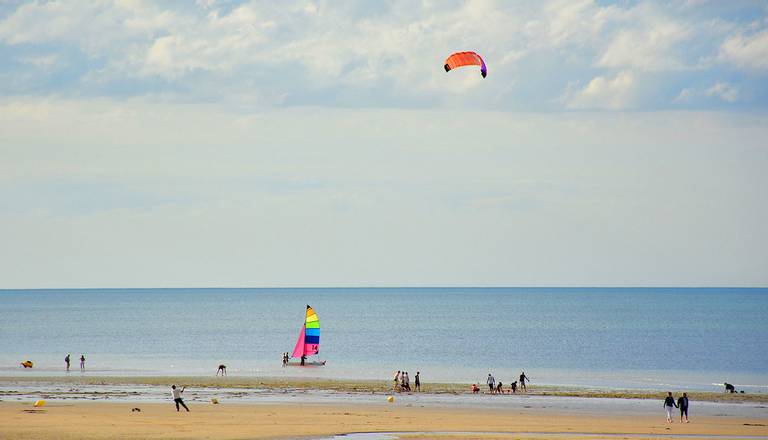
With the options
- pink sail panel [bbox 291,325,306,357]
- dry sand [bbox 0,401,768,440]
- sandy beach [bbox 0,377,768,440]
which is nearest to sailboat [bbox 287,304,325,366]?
pink sail panel [bbox 291,325,306,357]

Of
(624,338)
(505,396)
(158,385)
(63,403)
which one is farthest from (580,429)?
(624,338)

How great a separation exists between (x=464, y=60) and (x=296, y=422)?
1699 cm

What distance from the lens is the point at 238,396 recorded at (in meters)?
43.6

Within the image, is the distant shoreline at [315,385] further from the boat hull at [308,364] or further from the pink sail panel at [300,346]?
the pink sail panel at [300,346]

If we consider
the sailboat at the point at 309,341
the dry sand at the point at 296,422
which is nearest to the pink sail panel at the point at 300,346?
the sailboat at the point at 309,341

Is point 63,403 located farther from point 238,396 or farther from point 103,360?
point 103,360

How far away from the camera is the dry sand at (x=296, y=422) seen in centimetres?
2969

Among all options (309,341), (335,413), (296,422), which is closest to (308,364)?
(309,341)

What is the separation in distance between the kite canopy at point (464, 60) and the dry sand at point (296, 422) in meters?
13.8

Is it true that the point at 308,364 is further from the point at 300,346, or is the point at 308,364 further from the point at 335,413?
the point at 335,413

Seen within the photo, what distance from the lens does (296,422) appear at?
108 ft

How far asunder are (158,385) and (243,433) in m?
21.2

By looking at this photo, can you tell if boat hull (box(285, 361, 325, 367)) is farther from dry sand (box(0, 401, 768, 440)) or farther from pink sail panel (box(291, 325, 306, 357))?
dry sand (box(0, 401, 768, 440))

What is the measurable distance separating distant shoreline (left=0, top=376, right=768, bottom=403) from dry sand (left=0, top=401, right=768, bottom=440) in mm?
8005
